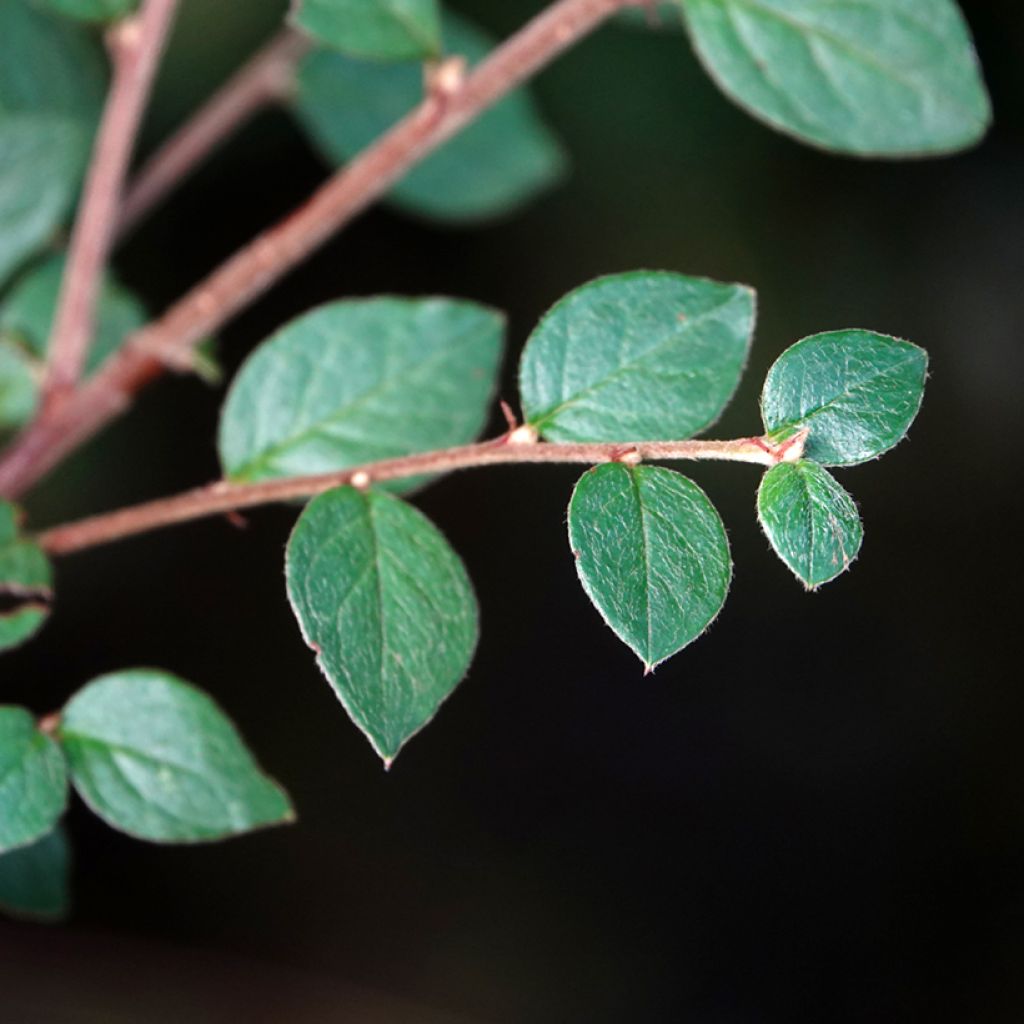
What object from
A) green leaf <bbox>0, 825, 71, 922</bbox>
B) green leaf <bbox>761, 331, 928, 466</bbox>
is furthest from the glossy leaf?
green leaf <bbox>761, 331, 928, 466</bbox>

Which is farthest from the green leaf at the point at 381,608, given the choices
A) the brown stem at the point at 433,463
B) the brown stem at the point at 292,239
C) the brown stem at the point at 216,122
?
the brown stem at the point at 216,122

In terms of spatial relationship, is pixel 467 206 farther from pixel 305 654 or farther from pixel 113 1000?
pixel 113 1000

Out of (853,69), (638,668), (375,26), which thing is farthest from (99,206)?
(638,668)

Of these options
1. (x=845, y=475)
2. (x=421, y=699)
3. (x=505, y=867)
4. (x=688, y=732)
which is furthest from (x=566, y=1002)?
(x=421, y=699)

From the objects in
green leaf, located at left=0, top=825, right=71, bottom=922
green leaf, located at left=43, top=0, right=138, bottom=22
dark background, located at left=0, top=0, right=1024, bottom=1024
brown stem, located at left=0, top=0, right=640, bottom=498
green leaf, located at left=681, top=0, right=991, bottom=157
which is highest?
green leaf, located at left=43, top=0, right=138, bottom=22

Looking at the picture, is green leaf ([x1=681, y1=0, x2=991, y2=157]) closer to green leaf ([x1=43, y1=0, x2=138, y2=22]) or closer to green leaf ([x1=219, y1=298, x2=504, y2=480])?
green leaf ([x1=219, y1=298, x2=504, y2=480])
